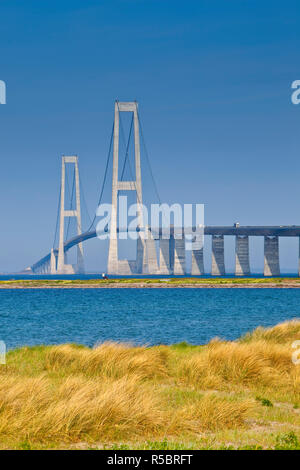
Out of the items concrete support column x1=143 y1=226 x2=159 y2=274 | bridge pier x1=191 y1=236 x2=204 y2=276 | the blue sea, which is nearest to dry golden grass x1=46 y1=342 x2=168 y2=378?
the blue sea

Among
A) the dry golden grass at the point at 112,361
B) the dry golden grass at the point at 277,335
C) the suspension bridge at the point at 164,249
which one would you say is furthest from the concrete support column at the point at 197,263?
the dry golden grass at the point at 112,361

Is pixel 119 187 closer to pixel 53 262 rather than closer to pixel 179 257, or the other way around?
pixel 179 257

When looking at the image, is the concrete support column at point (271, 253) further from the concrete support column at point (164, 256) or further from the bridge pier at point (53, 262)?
the bridge pier at point (53, 262)

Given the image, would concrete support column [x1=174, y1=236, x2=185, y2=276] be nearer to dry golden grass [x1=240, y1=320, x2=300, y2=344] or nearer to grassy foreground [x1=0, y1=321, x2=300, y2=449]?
dry golden grass [x1=240, y1=320, x2=300, y2=344]

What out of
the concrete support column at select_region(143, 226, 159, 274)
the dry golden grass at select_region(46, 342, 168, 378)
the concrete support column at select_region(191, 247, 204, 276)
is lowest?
the concrete support column at select_region(191, 247, 204, 276)

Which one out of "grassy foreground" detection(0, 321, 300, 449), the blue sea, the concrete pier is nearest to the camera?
"grassy foreground" detection(0, 321, 300, 449)

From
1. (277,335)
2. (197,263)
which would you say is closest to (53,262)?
(197,263)
